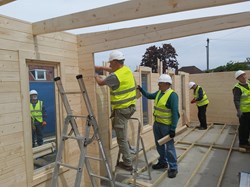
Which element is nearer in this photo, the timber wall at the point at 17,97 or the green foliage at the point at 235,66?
the timber wall at the point at 17,97

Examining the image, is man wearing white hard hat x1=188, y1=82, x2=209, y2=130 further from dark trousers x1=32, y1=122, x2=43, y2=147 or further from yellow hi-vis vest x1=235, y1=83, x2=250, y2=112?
dark trousers x1=32, y1=122, x2=43, y2=147

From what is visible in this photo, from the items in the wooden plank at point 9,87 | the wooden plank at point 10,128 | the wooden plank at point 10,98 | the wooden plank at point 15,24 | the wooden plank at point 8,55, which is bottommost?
the wooden plank at point 10,128

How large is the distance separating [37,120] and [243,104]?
4.65 meters

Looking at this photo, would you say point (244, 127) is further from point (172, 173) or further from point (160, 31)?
point (160, 31)

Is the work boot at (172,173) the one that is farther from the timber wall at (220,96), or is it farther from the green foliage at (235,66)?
the green foliage at (235,66)

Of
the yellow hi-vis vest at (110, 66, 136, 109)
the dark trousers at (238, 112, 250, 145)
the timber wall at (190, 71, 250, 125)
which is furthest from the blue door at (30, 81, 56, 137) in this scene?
the timber wall at (190, 71, 250, 125)

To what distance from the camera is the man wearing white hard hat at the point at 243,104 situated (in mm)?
5527

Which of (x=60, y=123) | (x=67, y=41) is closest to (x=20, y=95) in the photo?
(x=60, y=123)

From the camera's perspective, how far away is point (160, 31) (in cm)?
344

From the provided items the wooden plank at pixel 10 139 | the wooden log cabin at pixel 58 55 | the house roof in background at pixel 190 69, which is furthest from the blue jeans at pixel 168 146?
the house roof in background at pixel 190 69

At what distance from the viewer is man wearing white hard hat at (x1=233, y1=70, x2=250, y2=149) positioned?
18.1 feet

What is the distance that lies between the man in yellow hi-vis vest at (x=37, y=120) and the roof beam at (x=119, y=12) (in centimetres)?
94

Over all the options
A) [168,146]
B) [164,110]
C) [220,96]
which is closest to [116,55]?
[164,110]

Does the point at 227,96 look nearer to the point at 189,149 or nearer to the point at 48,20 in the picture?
the point at 189,149
